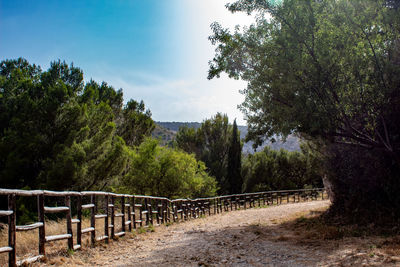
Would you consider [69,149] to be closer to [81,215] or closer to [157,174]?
[157,174]

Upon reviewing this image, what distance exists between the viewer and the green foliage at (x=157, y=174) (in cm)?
2670

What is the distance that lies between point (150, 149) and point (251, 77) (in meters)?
17.8

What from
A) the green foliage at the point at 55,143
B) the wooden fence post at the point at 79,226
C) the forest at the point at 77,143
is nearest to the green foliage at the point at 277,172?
the forest at the point at 77,143

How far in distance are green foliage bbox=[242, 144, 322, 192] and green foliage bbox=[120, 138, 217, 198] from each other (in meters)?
18.7

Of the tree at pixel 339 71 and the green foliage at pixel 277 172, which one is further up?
the tree at pixel 339 71

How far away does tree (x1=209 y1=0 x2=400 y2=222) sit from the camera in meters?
8.84

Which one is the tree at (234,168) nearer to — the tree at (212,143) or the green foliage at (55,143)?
the tree at (212,143)

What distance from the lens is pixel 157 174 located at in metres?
27.2

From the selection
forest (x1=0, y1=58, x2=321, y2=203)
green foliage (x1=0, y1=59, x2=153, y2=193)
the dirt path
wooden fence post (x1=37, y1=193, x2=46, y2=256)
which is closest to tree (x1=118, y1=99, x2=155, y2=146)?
forest (x1=0, y1=58, x2=321, y2=203)

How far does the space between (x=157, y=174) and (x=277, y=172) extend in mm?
26373

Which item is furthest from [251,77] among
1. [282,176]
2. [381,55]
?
[282,176]

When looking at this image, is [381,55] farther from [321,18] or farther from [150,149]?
→ [150,149]

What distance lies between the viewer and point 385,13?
8.66m

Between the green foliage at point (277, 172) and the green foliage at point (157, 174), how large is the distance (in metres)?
18.7
